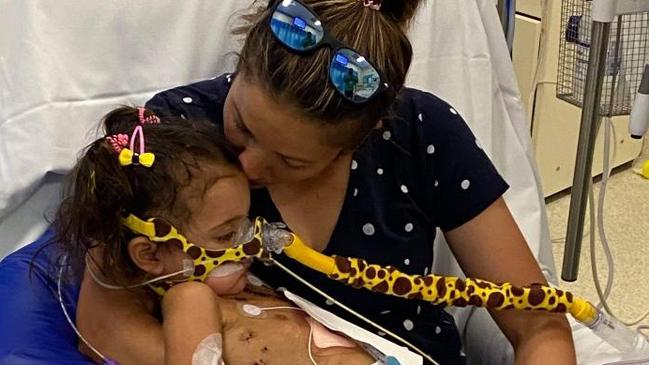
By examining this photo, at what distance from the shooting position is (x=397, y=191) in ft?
4.39

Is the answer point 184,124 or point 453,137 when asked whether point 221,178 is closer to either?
point 184,124

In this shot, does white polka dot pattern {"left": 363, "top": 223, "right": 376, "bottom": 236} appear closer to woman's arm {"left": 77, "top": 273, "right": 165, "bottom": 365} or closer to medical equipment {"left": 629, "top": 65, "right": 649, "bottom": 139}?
woman's arm {"left": 77, "top": 273, "right": 165, "bottom": 365}

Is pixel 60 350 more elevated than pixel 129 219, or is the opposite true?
pixel 129 219

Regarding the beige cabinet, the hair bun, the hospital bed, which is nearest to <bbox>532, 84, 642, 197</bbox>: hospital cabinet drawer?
the beige cabinet

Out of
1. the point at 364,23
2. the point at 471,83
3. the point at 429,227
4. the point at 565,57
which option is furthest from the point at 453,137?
the point at 565,57

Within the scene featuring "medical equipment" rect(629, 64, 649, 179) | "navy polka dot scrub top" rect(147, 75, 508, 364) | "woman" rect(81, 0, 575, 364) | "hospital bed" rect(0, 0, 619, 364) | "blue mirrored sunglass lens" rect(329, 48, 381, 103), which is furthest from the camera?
"medical equipment" rect(629, 64, 649, 179)

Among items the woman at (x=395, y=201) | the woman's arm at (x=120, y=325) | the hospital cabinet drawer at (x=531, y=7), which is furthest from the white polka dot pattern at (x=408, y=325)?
the hospital cabinet drawer at (x=531, y=7)

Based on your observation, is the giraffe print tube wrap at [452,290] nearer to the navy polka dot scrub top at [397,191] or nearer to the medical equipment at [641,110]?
the navy polka dot scrub top at [397,191]

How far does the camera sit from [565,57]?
2.32 meters

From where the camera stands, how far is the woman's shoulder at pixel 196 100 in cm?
133

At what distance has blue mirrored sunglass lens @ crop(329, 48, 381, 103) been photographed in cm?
107

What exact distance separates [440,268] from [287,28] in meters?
0.69

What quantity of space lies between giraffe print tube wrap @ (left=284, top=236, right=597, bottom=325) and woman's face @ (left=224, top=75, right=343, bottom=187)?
11 cm

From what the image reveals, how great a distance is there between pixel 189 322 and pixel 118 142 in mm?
242
